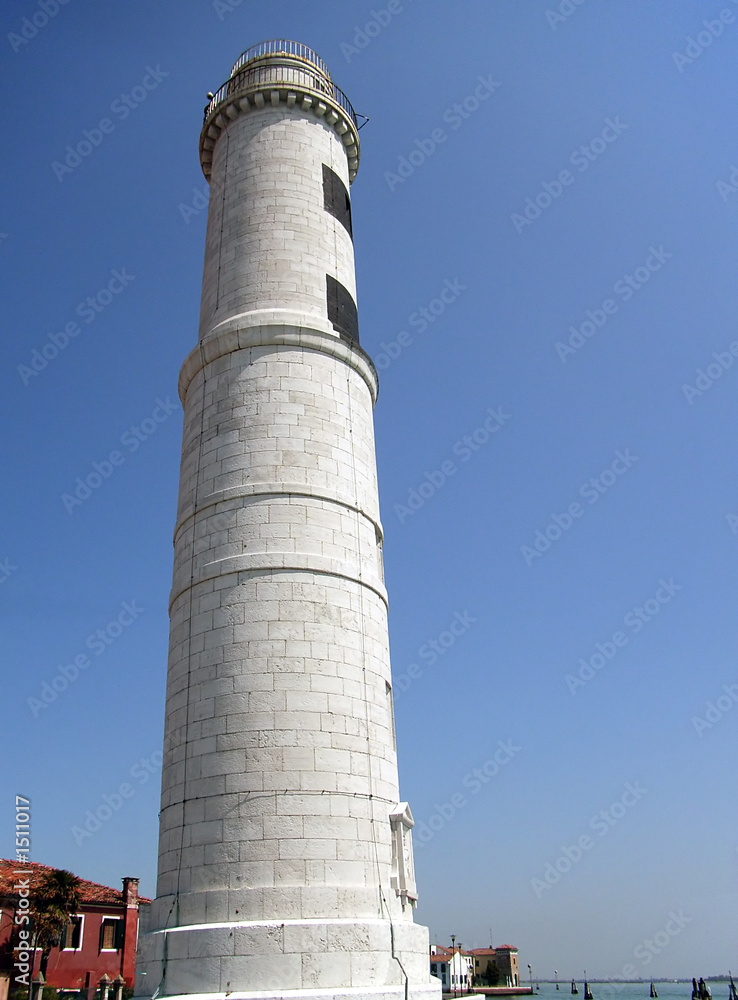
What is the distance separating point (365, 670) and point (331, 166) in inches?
464

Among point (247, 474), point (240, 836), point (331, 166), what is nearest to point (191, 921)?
point (240, 836)

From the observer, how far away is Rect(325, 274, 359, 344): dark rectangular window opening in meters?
15.6

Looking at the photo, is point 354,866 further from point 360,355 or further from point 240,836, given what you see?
point 360,355

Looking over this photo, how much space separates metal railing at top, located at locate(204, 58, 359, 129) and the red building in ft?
84.3

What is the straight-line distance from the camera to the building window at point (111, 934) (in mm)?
31547

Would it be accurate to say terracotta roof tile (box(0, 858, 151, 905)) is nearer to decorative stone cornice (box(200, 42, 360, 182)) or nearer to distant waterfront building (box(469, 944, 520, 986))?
decorative stone cornice (box(200, 42, 360, 182))

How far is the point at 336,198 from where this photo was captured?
17.5m

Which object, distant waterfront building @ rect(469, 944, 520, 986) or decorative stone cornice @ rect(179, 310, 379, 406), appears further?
distant waterfront building @ rect(469, 944, 520, 986)

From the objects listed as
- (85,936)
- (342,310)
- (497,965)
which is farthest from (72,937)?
(497,965)

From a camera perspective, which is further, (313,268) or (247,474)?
(313,268)

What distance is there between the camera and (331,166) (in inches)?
705

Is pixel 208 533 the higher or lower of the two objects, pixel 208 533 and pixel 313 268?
the lower

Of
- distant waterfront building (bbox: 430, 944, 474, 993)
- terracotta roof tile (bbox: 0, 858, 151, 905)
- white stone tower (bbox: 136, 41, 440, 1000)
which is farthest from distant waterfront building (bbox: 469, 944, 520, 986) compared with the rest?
white stone tower (bbox: 136, 41, 440, 1000)

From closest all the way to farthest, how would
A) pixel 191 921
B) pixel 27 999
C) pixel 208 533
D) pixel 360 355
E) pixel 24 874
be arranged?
pixel 191 921 < pixel 208 533 < pixel 360 355 < pixel 27 999 < pixel 24 874
